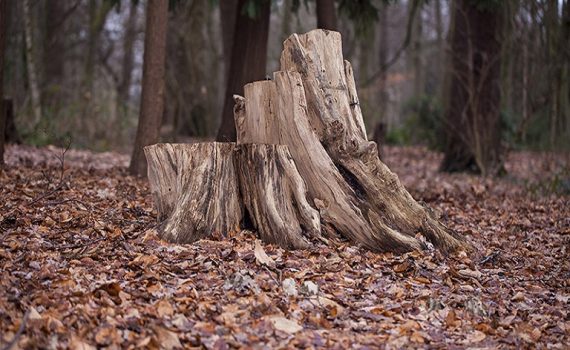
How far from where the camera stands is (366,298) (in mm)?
5211

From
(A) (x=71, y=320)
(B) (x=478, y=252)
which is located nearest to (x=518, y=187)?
(B) (x=478, y=252)

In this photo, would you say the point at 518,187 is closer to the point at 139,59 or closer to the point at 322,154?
the point at 322,154

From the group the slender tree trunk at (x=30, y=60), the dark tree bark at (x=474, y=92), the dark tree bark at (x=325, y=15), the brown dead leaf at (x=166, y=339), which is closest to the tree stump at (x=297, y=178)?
the brown dead leaf at (x=166, y=339)

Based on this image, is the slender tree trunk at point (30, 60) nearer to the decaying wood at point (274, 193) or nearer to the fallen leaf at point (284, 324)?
the decaying wood at point (274, 193)

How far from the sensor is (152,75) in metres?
9.45

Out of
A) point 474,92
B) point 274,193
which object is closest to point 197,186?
point 274,193

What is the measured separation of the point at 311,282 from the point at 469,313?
1173 mm

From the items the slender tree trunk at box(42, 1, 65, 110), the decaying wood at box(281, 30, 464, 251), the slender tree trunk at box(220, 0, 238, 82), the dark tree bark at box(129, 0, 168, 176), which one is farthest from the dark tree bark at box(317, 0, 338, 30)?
the slender tree trunk at box(42, 1, 65, 110)

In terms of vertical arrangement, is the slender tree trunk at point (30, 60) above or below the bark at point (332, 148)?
above

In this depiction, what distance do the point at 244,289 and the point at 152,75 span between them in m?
5.15

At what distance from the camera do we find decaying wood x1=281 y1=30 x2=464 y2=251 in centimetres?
635

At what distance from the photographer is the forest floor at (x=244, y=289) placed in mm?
4371

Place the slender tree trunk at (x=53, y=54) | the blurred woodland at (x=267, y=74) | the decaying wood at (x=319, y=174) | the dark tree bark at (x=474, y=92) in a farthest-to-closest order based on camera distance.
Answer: the slender tree trunk at (x=53, y=54) < the dark tree bark at (x=474, y=92) < the blurred woodland at (x=267, y=74) < the decaying wood at (x=319, y=174)

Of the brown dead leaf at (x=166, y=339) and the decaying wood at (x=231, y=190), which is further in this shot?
the decaying wood at (x=231, y=190)
